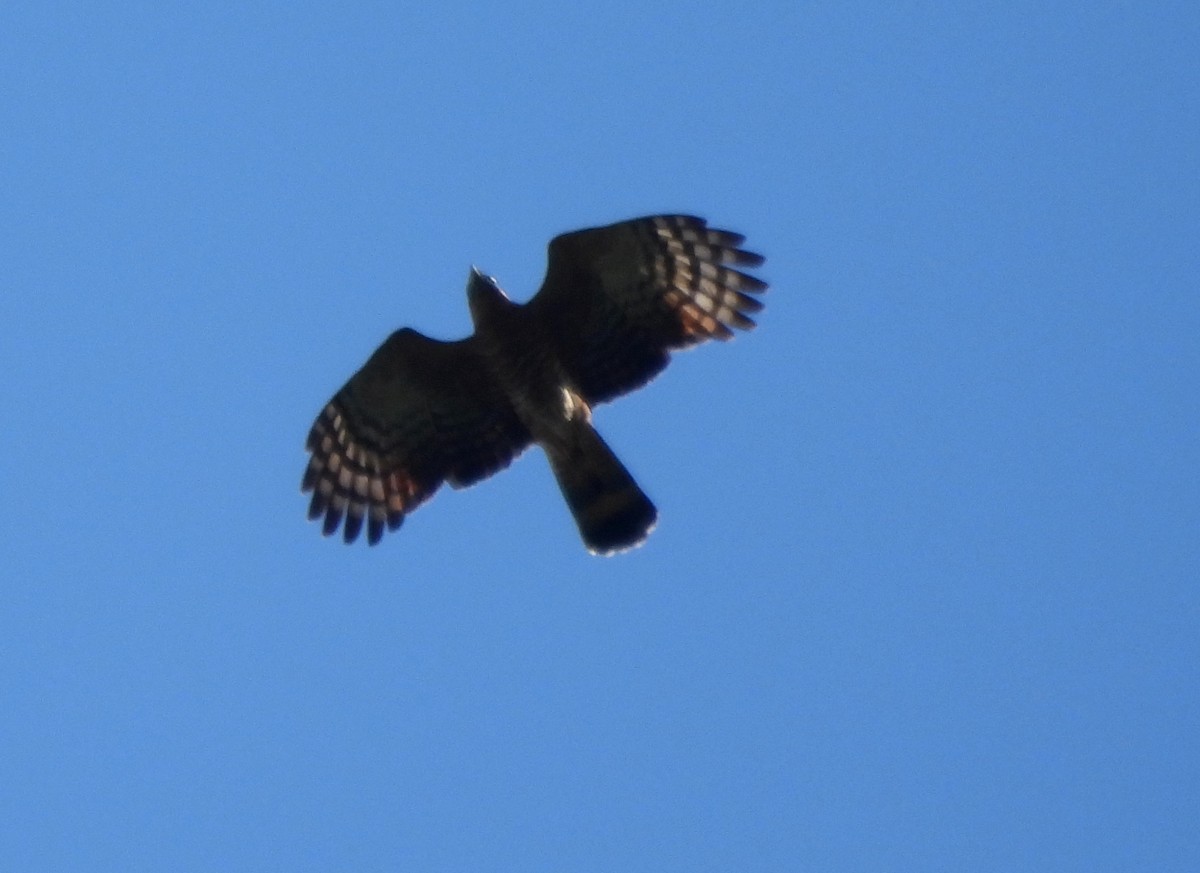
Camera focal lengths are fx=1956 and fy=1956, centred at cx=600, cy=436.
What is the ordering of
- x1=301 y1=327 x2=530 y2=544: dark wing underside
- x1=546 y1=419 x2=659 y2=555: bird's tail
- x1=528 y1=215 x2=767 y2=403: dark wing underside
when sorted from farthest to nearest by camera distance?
1. x1=301 y1=327 x2=530 y2=544: dark wing underside
2. x1=528 y1=215 x2=767 y2=403: dark wing underside
3. x1=546 y1=419 x2=659 y2=555: bird's tail

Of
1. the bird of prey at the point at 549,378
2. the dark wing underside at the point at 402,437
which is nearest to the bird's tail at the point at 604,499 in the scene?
the bird of prey at the point at 549,378

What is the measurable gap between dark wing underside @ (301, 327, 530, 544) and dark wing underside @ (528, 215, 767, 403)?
1.58 ft

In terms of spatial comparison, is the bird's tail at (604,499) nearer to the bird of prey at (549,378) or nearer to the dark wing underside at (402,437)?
the bird of prey at (549,378)

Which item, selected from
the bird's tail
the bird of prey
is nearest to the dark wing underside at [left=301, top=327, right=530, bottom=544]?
the bird of prey

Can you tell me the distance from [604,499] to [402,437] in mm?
1213

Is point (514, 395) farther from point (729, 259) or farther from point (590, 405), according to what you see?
point (729, 259)

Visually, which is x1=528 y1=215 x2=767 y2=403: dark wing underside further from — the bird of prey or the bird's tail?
the bird's tail

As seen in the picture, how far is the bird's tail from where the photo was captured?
→ 9469 millimetres

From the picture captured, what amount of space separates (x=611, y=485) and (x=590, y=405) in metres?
0.44

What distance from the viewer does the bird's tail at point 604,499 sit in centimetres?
947

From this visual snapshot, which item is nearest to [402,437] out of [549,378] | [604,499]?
[549,378]

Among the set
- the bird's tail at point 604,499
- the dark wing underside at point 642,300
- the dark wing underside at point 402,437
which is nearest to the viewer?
the bird's tail at point 604,499

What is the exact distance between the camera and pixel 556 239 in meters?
9.43

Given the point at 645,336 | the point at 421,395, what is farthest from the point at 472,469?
the point at 645,336
